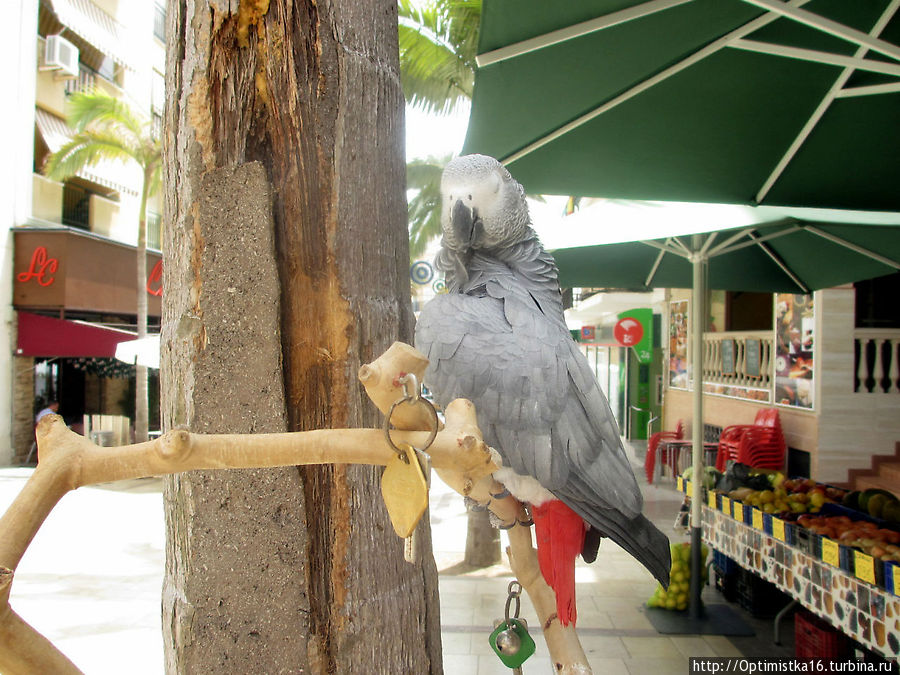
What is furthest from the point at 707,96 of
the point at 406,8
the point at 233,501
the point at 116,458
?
the point at 406,8

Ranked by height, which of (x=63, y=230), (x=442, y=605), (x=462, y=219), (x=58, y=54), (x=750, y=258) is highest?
(x=58, y=54)

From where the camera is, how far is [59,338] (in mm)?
9961

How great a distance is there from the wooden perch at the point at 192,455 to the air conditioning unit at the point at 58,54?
42.6 feet

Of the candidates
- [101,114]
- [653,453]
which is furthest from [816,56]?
[101,114]

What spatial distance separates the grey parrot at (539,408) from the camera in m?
1.19

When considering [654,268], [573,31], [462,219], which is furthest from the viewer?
[654,268]

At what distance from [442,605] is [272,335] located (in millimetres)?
3697

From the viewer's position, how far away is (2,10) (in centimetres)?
970

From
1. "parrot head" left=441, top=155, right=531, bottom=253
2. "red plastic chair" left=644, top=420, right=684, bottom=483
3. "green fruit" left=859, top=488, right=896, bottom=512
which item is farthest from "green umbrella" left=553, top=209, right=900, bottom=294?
"red plastic chair" left=644, top=420, right=684, bottom=483

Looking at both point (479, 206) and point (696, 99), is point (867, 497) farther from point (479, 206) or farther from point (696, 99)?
point (479, 206)

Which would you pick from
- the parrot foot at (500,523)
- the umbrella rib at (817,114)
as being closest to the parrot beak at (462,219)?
the parrot foot at (500,523)

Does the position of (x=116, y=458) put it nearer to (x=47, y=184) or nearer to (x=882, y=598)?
(x=882, y=598)

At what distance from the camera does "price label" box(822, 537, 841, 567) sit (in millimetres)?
2737

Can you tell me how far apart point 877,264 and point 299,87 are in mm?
3757
